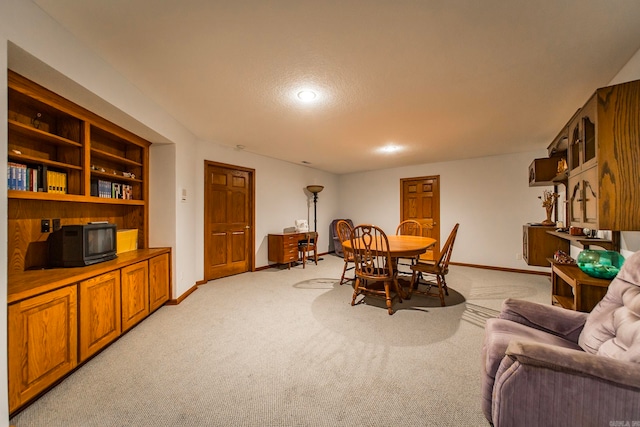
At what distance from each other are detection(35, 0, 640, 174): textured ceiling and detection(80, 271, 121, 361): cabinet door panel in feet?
5.58

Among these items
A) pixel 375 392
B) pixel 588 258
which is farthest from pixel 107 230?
pixel 588 258

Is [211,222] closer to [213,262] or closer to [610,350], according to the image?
[213,262]

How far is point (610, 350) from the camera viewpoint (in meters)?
1.10

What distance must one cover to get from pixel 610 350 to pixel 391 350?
4.10 ft

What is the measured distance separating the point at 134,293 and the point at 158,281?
40 cm

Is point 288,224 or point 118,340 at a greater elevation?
point 288,224

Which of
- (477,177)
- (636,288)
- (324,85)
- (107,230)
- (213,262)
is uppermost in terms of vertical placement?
(324,85)

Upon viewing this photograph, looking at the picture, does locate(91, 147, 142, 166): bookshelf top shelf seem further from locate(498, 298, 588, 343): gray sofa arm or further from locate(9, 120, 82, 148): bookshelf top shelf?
locate(498, 298, 588, 343): gray sofa arm

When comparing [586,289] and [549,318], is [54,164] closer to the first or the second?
[549,318]

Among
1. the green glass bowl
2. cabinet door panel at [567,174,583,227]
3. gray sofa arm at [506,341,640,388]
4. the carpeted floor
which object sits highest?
cabinet door panel at [567,174,583,227]

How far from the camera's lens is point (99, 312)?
6.44 feet

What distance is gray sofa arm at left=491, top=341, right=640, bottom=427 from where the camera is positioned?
2.86 feet

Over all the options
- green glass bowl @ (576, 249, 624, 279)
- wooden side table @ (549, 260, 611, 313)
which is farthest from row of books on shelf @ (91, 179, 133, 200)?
green glass bowl @ (576, 249, 624, 279)

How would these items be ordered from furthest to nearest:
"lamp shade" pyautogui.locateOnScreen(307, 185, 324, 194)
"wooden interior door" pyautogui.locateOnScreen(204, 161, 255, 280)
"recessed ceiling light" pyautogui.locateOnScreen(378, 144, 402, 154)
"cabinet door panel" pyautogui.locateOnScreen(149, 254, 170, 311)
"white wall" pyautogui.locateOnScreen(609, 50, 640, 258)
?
"lamp shade" pyautogui.locateOnScreen(307, 185, 324, 194) < "recessed ceiling light" pyautogui.locateOnScreen(378, 144, 402, 154) < "wooden interior door" pyautogui.locateOnScreen(204, 161, 255, 280) < "cabinet door panel" pyautogui.locateOnScreen(149, 254, 170, 311) < "white wall" pyautogui.locateOnScreen(609, 50, 640, 258)
